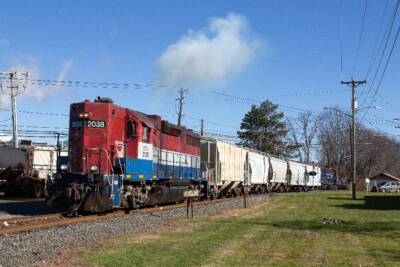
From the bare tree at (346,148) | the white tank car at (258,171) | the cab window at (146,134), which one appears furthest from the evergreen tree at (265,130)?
the cab window at (146,134)

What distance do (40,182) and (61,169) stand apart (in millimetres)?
13477

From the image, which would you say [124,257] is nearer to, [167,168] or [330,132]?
[167,168]

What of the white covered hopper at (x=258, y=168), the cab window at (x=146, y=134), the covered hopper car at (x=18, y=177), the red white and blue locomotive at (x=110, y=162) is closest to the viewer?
the red white and blue locomotive at (x=110, y=162)

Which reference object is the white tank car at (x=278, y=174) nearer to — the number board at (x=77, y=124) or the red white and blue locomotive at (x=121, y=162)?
the red white and blue locomotive at (x=121, y=162)

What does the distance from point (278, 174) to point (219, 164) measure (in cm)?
1595

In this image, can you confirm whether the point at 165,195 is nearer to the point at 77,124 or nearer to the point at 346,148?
the point at 77,124

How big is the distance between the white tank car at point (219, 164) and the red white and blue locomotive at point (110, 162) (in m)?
6.66

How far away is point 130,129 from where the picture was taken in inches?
619

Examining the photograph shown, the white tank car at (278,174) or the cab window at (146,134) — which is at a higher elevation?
the cab window at (146,134)

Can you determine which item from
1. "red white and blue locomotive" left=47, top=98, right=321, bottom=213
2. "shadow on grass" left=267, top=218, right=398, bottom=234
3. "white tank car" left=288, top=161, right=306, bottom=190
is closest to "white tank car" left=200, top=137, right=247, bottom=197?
"red white and blue locomotive" left=47, top=98, right=321, bottom=213

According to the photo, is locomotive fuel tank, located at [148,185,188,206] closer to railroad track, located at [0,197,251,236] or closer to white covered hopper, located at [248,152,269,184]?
railroad track, located at [0,197,251,236]

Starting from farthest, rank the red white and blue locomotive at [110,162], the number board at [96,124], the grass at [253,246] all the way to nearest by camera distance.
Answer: the number board at [96,124]
the red white and blue locomotive at [110,162]
the grass at [253,246]

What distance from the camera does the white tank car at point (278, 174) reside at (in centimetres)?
3804

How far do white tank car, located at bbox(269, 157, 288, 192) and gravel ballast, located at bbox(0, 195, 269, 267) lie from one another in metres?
24.7
